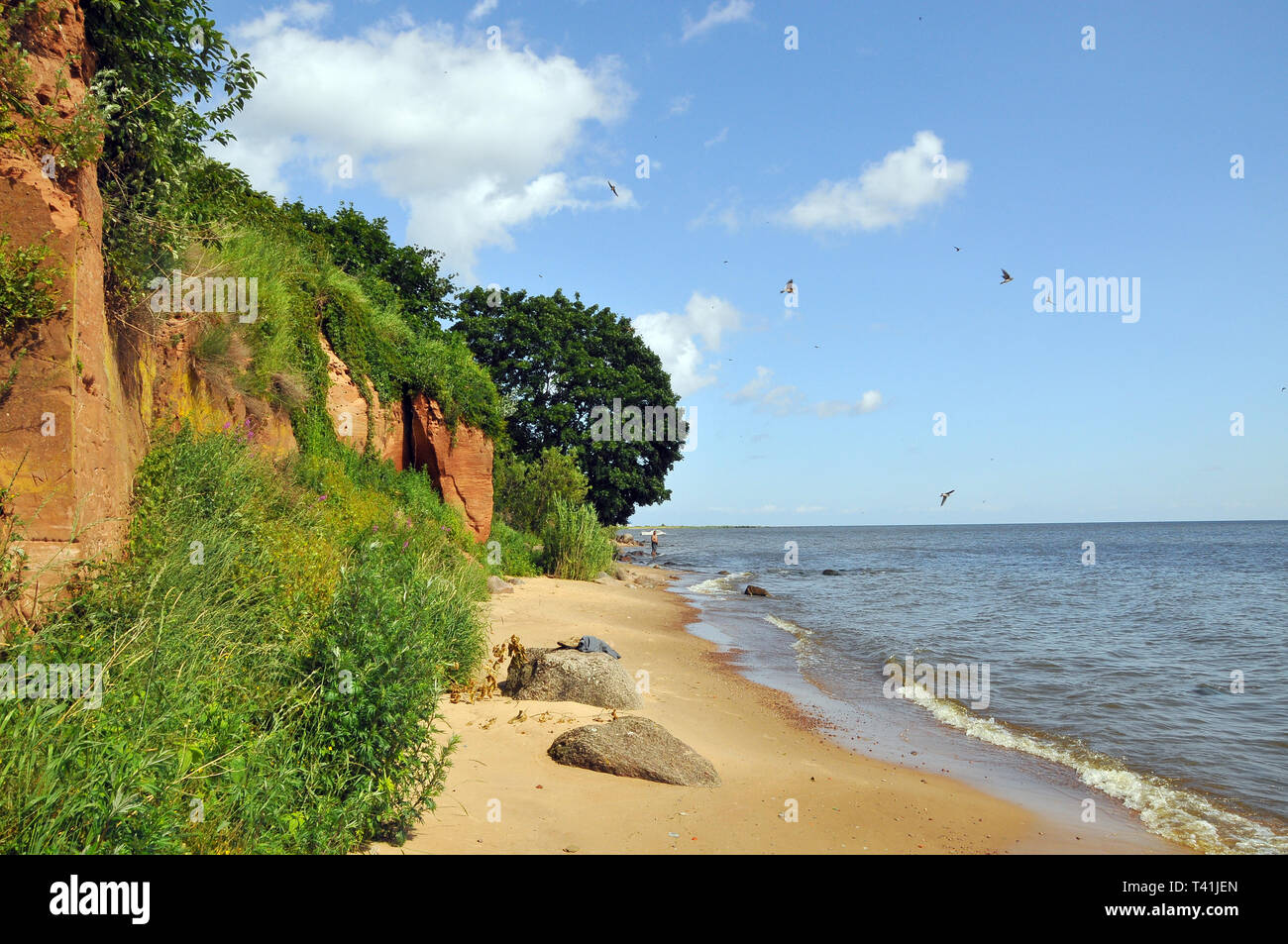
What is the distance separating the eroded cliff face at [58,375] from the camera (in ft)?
17.2

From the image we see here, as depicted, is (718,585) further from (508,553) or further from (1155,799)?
(1155,799)

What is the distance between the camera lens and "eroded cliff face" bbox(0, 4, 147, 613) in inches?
207

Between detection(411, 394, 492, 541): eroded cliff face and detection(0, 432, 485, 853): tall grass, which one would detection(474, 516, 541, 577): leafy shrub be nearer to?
detection(411, 394, 492, 541): eroded cliff face

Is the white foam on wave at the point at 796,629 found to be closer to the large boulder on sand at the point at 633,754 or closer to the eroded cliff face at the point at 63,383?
the large boulder on sand at the point at 633,754

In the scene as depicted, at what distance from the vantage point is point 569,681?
9.32 meters

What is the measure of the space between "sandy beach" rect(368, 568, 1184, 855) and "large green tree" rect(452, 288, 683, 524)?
24400mm

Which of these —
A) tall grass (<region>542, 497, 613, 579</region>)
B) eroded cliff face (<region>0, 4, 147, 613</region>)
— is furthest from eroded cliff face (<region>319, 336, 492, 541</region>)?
eroded cliff face (<region>0, 4, 147, 613</region>)

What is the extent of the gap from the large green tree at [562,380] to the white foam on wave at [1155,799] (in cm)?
2501

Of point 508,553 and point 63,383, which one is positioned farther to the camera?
point 508,553

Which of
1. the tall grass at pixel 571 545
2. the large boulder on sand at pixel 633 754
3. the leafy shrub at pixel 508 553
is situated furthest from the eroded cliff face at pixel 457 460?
the large boulder on sand at pixel 633 754

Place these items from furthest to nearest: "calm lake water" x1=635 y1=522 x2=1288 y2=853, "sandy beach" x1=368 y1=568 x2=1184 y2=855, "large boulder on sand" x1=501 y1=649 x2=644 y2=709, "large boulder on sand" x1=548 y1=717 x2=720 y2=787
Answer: "large boulder on sand" x1=501 y1=649 x2=644 y2=709
"calm lake water" x1=635 y1=522 x2=1288 y2=853
"large boulder on sand" x1=548 y1=717 x2=720 y2=787
"sandy beach" x1=368 y1=568 x2=1184 y2=855

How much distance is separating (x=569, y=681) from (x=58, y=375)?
609 centimetres

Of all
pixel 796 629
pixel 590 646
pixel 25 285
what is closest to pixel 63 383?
pixel 25 285
